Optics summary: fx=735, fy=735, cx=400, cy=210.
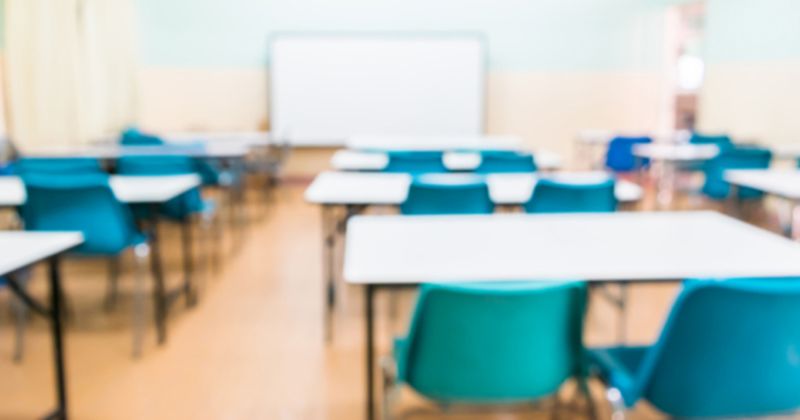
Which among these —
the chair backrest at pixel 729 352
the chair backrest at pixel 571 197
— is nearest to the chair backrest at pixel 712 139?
the chair backrest at pixel 571 197

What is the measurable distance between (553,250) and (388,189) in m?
1.59

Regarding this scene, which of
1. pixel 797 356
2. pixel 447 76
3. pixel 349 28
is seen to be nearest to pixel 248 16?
pixel 349 28

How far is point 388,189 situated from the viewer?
152 inches

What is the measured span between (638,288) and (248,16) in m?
6.70

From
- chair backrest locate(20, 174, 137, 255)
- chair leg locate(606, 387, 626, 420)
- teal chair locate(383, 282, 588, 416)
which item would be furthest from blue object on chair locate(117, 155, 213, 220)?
chair leg locate(606, 387, 626, 420)

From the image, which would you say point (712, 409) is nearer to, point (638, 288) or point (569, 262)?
point (569, 262)

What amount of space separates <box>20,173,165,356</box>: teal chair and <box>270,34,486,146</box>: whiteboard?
6023 millimetres

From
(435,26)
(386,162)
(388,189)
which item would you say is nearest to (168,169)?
(386,162)

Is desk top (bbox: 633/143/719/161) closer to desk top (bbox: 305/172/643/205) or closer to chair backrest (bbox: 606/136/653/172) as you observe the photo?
chair backrest (bbox: 606/136/653/172)

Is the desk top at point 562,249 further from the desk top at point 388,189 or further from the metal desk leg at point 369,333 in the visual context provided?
the desk top at point 388,189

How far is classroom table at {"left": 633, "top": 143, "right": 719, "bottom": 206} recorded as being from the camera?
6477 millimetres

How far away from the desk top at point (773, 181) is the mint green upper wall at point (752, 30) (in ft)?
10.5

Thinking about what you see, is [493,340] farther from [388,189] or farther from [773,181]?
[773,181]

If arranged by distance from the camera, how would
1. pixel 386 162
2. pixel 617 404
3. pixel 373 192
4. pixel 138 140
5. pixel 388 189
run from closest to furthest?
pixel 617 404 → pixel 373 192 → pixel 388 189 → pixel 386 162 → pixel 138 140
